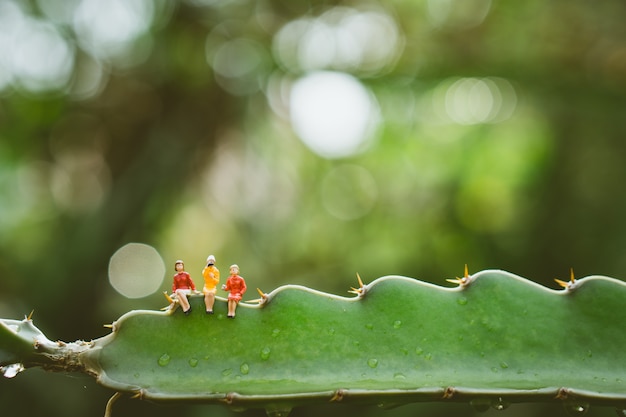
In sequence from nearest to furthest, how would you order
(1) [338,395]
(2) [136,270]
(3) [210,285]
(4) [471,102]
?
(1) [338,395] → (3) [210,285] → (2) [136,270] → (4) [471,102]

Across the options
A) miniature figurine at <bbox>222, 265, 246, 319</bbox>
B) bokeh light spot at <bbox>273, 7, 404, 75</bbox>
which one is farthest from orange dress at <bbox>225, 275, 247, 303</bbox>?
bokeh light spot at <bbox>273, 7, 404, 75</bbox>

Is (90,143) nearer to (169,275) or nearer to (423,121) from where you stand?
(169,275)

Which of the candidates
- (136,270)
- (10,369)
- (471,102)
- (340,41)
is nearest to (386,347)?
(10,369)

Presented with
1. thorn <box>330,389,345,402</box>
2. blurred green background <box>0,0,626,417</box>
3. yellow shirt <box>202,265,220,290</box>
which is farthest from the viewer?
blurred green background <box>0,0,626,417</box>

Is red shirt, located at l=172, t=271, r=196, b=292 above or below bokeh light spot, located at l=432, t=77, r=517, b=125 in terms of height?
below

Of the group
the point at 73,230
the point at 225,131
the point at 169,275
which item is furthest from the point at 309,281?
the point at 73,230

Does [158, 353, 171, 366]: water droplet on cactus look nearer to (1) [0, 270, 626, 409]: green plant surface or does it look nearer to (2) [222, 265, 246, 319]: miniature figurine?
(1) [0, 270, 626, 409]: green plant surface

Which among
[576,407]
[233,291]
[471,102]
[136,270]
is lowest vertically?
[136,270]

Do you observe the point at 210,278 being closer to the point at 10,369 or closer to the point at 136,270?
the point at 10,369

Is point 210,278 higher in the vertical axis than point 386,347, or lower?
higher
